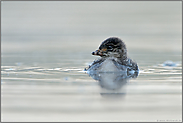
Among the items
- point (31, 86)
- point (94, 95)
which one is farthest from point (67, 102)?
point (31, 86)

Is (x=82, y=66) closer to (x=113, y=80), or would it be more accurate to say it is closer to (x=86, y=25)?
(x=113, y=80)

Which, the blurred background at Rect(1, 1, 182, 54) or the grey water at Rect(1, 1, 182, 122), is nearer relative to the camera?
the grey water at Rect(1, 1, 182, 122)

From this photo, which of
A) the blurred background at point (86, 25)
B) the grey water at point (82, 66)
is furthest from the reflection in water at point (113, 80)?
the blurred background at point (86, 25)

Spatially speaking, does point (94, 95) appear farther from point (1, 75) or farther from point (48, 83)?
point (1, 75)

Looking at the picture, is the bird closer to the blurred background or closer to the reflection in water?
the reflection in water

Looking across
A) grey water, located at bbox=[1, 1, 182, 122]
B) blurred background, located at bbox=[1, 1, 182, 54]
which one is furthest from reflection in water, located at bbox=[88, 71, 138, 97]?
blurred background, located at bbox=[1, 1, 182, 54]

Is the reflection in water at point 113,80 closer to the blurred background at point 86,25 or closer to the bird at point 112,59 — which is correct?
the bird at point 112,59
